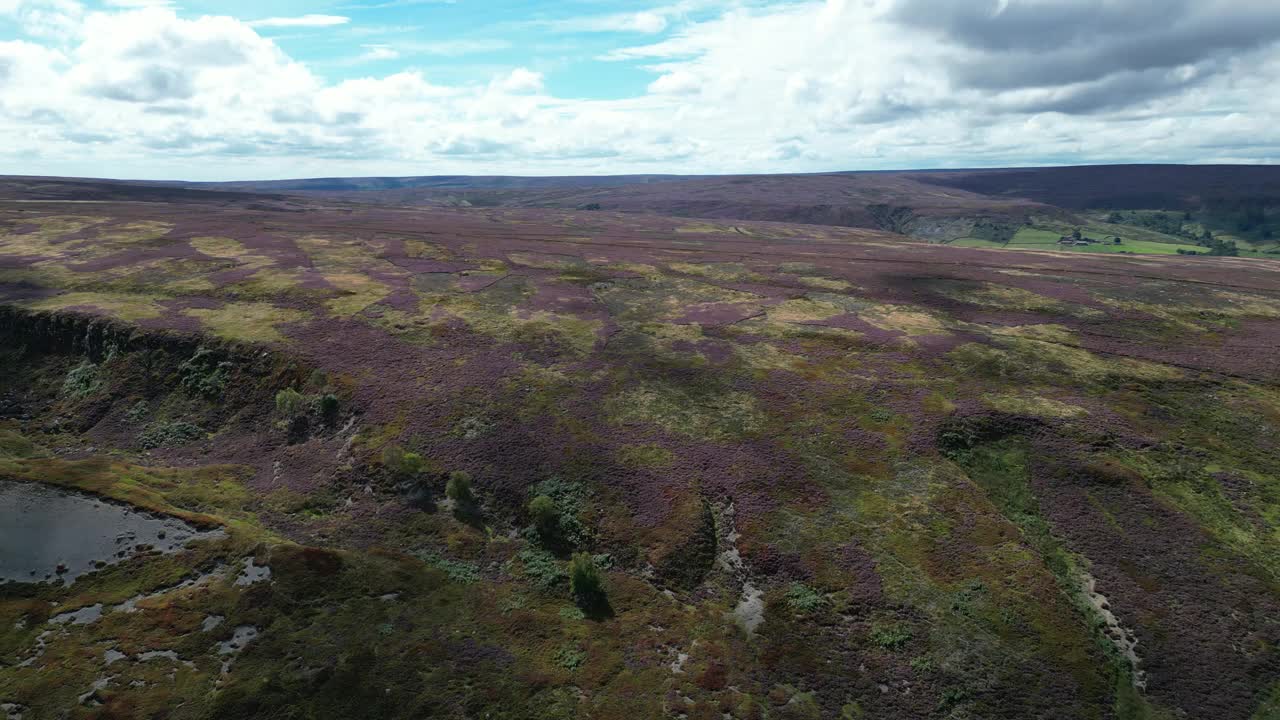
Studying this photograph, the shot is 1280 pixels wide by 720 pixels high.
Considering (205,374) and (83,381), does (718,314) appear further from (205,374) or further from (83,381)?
(83,381)

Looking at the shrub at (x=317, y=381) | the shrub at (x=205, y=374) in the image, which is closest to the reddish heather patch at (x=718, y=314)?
the shrub at (x=317, y=381)

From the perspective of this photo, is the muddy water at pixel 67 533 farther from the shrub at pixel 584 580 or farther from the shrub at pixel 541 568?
the shrub at pixel 584 580

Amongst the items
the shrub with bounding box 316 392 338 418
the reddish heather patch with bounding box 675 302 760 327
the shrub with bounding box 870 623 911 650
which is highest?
the reddish heather patch with bounding box 675 302 760 327

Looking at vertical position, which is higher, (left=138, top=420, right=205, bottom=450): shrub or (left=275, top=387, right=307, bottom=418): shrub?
Answer: (left=275, top=387, right=307, bottom=418): shrub

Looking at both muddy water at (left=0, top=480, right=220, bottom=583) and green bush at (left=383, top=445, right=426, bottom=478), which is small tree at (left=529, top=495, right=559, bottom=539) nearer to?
green bush at (left=383, top=445, right=426, bottom=478)

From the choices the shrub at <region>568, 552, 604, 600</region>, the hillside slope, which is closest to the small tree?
the hillside slope

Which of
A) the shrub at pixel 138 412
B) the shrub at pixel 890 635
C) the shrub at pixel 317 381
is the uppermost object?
the shrub at pixel 317 381

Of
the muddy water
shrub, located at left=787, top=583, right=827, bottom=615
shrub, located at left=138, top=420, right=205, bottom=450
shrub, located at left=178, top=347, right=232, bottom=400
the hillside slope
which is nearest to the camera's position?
the hillside slope
